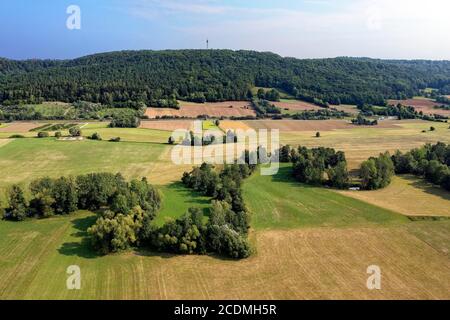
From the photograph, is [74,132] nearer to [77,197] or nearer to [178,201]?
[77,197]

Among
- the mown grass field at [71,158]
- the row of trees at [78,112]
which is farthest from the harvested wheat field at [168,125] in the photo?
the mown grass field at [71,158]

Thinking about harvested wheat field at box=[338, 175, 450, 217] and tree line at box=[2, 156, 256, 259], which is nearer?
tree line at box=[2, 156, 256, 259]

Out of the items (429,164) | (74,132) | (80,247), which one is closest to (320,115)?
(429,164)

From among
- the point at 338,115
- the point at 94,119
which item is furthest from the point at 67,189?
the point at 338,115

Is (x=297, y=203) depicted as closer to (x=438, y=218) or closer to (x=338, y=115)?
(x=438, y=218)

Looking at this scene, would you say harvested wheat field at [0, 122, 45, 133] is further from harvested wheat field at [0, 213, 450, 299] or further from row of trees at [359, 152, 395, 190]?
Result: row of trees at [359, 152, 395, 190]

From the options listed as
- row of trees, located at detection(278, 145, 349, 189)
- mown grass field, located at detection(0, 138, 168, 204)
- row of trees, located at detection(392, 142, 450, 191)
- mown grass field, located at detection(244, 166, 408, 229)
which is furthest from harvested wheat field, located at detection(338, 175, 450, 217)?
mown grass field, located at detection(0, 138, 168, 204)
